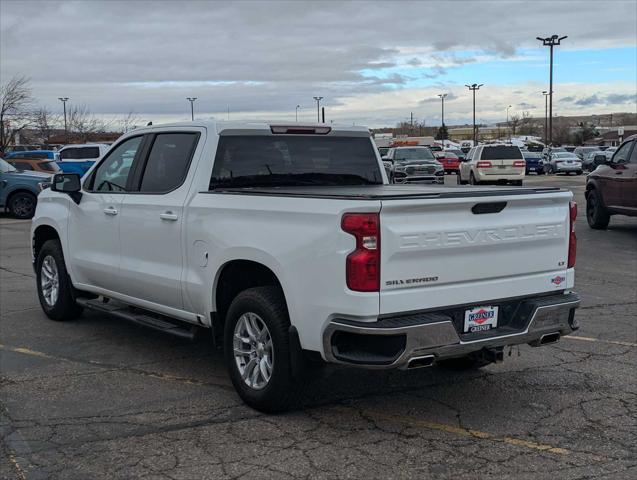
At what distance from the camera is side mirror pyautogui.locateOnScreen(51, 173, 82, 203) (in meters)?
7.00

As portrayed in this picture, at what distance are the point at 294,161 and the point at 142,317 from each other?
183 cm

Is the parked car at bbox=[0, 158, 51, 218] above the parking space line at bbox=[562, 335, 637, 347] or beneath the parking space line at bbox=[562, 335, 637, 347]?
above

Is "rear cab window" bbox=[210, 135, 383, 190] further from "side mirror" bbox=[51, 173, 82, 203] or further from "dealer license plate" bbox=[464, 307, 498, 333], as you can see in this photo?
"dealer license plate" bbox=[464, 307, 498, 333]

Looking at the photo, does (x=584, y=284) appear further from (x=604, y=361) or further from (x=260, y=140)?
(x=260, y=140)

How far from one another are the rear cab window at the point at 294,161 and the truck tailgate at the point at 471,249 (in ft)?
6.34

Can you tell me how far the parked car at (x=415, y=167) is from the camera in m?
26.4

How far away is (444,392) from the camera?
5.50 meters

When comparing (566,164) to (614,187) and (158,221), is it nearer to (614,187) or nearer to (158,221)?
(614,187)

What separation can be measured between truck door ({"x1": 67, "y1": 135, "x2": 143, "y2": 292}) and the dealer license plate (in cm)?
323

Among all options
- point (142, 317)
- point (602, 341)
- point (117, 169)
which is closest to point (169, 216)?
point (142, 317)

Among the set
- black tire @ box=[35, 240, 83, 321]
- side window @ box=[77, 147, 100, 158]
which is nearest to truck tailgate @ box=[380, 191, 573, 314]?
black tire @ box=[35, 240, 83, 321]

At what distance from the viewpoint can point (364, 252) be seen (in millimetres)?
4230

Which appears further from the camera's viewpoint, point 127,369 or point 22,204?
point 22,204

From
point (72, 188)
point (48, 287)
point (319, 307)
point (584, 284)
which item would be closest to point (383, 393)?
point (319, 307)
